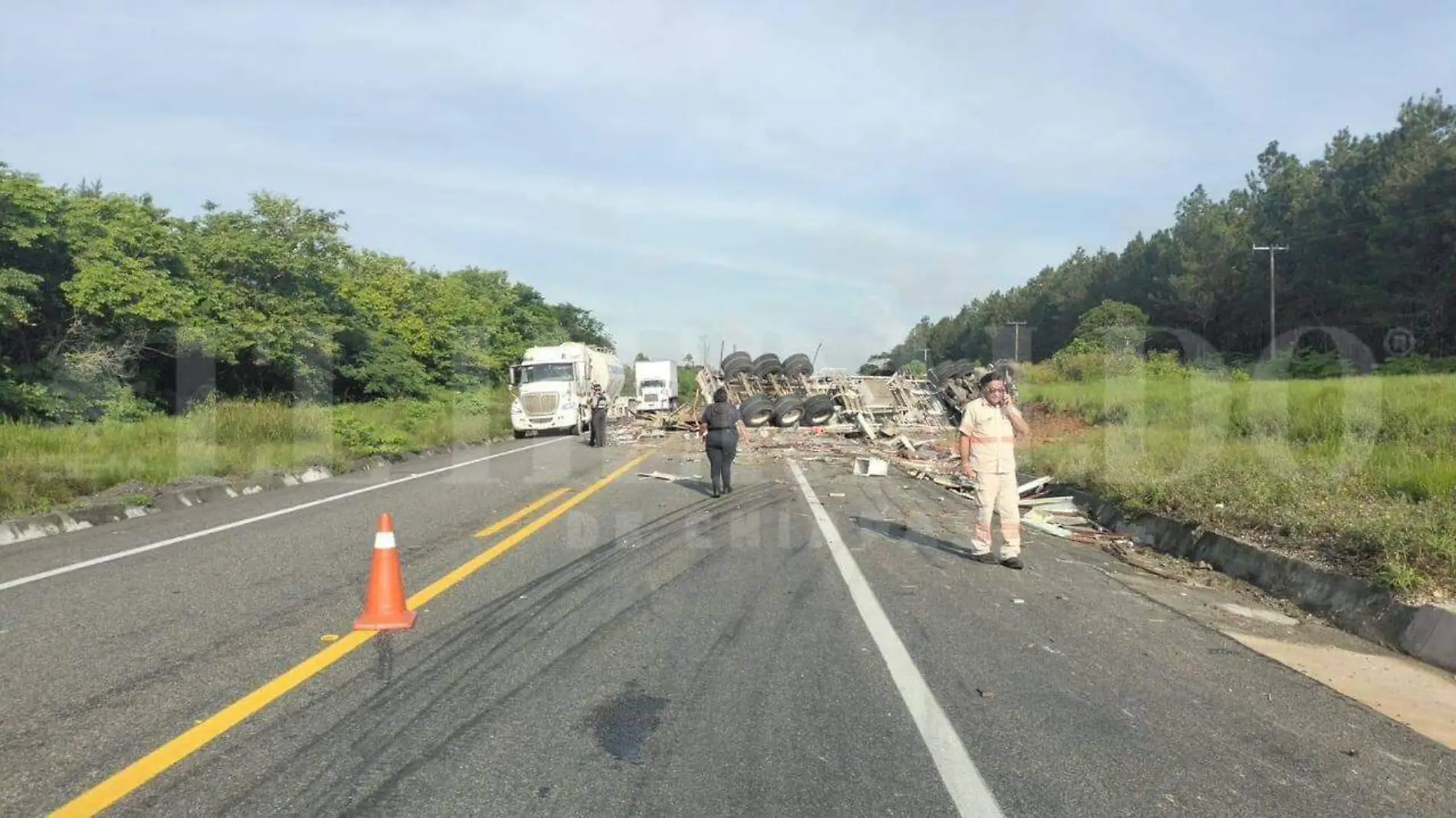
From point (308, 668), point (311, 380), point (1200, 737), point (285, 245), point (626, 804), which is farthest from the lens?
point (311, 380)

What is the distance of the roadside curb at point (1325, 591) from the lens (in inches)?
247

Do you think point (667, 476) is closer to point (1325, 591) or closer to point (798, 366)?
point (1325, 591)

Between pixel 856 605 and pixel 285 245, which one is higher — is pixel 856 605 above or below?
below

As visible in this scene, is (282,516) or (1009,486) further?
(282,516)

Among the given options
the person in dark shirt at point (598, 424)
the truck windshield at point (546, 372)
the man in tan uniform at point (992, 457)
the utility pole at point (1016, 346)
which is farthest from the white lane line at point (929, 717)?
the utility pole at point (1016, 346)

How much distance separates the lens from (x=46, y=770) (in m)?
4.16

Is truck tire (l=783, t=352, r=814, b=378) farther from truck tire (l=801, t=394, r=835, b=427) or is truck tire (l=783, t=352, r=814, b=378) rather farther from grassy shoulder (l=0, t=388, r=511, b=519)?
grassy shoulder (l=0, t=388, r=511, b=519)

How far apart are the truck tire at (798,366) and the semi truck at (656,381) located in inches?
506

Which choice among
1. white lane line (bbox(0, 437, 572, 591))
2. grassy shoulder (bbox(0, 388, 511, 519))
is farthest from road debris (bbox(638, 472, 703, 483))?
grassy shoulder (bbox(0, 388, 511, 519))

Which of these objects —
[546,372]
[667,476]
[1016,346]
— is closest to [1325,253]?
[1016,346]

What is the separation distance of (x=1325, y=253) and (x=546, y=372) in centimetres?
4435

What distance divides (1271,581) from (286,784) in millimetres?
7875

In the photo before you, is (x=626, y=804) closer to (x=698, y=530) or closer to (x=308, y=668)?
(x=308, y=668)

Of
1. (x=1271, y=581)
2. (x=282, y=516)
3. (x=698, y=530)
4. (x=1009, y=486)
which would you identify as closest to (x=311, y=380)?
(x=282, y=516)
